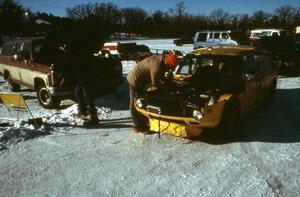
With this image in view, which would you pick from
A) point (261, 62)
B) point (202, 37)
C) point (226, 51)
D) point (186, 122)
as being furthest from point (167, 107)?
point (202, 37)

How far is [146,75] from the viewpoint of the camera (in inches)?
251

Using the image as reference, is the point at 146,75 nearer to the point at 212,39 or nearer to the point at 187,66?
the point at 187,66

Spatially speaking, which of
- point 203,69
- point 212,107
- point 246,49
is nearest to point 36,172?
point 212,107

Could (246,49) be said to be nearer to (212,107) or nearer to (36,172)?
(212,107)

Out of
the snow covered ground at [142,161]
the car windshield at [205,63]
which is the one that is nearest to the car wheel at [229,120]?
the snow covered ground at [142,161]

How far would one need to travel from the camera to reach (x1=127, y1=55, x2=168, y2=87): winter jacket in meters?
6.00

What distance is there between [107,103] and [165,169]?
4.72 meters

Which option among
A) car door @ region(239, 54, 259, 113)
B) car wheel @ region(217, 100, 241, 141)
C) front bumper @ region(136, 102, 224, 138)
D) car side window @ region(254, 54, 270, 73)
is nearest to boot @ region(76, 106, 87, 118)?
front bumper @ region(136, 102, 224, 138)

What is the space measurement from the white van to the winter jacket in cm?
1638

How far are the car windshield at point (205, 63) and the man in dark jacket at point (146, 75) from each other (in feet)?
3.77

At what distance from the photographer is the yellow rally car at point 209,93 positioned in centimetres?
555

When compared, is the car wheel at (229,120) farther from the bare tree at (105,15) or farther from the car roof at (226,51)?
the bare tree at (105,15)

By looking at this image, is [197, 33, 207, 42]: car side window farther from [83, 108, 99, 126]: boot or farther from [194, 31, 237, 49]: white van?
[83, 108, 99, 126]: boot

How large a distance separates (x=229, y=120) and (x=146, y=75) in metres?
1.73
